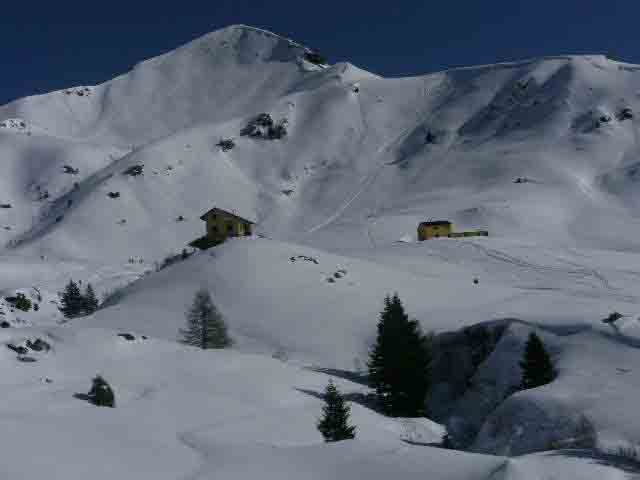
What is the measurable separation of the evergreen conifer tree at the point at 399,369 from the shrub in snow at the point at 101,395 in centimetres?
1445

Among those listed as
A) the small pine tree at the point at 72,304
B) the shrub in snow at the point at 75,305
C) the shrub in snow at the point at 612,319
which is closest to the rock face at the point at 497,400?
the shrub in snow at the point at 612,319

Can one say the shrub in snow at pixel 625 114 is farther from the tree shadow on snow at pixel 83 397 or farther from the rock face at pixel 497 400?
the tree shadow on snow at pixel 83 397

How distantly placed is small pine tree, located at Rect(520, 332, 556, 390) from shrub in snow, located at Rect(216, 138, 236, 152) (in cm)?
15371

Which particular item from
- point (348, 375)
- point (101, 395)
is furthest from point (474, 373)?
point (101, 395)

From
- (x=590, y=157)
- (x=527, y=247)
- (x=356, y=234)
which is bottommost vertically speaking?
(x=527, y=247)

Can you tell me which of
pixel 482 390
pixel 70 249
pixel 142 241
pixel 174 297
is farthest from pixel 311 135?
A: pixel 482 390

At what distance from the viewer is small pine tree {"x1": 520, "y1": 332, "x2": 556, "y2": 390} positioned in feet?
94.3

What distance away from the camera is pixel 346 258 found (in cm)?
6819

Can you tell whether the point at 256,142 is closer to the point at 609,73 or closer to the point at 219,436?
the point at 609,73

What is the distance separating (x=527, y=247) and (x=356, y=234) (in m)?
35.3

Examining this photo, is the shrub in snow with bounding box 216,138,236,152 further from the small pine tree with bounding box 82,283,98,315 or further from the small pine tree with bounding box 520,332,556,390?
the small pine tree with bounding box 520,332,556,390

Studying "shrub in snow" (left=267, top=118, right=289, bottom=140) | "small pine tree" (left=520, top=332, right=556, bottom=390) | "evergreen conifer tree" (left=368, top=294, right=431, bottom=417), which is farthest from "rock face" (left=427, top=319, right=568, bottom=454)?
"shrub in snow" (left=267, top=118, right=289, bottom=140)

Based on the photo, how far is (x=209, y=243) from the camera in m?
85.3

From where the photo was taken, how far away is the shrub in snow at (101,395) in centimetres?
2571
